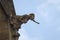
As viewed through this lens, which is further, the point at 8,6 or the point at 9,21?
the point at 8,6

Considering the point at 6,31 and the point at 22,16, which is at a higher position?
the point at 22,16

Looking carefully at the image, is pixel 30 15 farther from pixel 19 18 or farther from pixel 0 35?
pixel 0 35

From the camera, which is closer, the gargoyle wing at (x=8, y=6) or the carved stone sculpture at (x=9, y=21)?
the carved stone sculpture at (x=9, y=21)

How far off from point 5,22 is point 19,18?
114 cm

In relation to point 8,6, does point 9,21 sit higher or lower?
lower

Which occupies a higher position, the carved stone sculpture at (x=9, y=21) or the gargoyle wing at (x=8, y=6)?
the gargoyle wing at (x=8, y=6)

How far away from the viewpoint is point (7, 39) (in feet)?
52.9

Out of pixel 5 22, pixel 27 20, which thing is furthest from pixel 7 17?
pixel 27 20

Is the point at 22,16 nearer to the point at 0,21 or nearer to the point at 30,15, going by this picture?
the point at 30,15

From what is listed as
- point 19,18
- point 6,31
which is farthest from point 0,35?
point 19,18

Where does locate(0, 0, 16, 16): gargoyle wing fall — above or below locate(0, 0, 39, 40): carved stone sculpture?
above

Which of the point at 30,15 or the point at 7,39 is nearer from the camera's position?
the point at 7,39

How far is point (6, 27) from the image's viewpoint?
16.5 metres

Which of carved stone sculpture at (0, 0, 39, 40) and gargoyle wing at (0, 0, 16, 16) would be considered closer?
carved stone sculpture at (0, 0, 39, 40)
